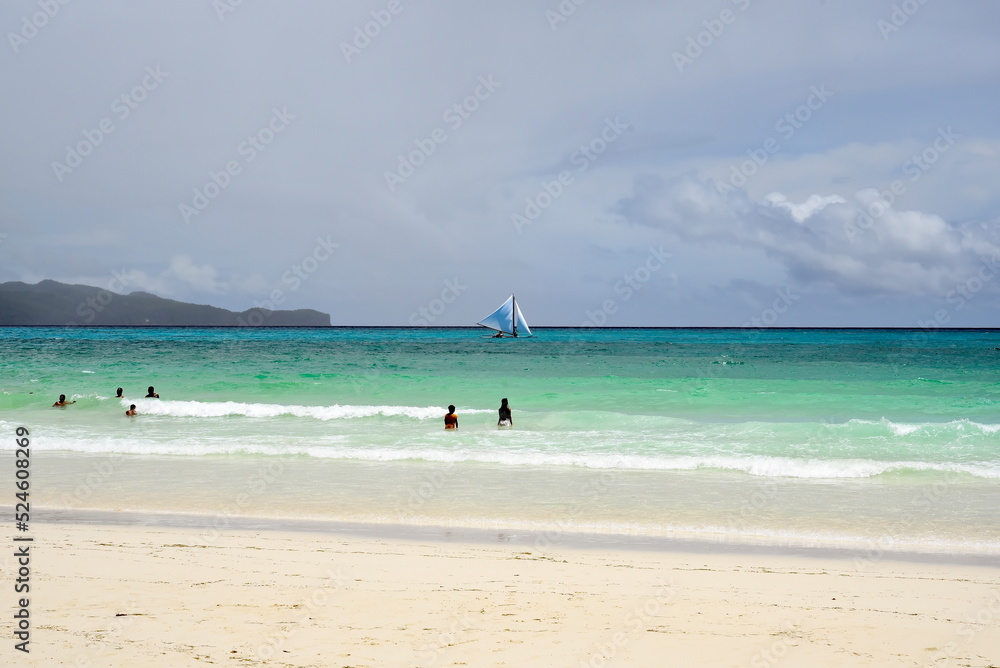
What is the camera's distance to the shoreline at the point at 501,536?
7883mm

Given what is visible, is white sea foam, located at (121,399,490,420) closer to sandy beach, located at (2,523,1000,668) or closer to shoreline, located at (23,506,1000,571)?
shoreline, located at (23,506,1000,571)

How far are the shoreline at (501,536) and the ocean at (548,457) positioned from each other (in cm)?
14

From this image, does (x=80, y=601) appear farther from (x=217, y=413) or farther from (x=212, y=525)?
(x=217, y=413)

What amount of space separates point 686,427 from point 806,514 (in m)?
8.69

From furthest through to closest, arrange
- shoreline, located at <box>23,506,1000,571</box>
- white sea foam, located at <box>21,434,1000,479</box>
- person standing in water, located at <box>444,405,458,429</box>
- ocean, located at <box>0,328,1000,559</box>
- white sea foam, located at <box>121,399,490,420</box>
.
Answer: white sea foam, located at <box>121,399,490,420</box> → person standing in water, located at <box>444,405,458,429</box> → white sea foam, located at <box>21,434,1000,479</box> → ocean, located at <box>0,328,1000,559</box> → shoreline, located at <box>23,506,1000,571</box>

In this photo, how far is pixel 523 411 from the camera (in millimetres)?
22375

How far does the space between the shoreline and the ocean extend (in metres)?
0.14

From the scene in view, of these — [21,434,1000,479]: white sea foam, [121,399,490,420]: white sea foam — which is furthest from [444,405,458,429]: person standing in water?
[121,399,490,420]: white sea foam

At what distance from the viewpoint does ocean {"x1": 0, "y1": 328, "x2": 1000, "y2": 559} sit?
956 centimetres

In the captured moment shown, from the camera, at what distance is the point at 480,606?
237 inches

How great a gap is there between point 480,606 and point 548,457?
8.05 metres

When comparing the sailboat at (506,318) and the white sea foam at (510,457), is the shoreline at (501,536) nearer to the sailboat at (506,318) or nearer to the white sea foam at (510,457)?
the white sea foam at (510,457)

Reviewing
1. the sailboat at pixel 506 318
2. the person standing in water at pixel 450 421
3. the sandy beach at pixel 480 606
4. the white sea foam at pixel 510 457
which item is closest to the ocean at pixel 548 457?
the white sea foam at pixel 510 457

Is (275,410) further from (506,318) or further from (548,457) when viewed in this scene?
(506,318)
